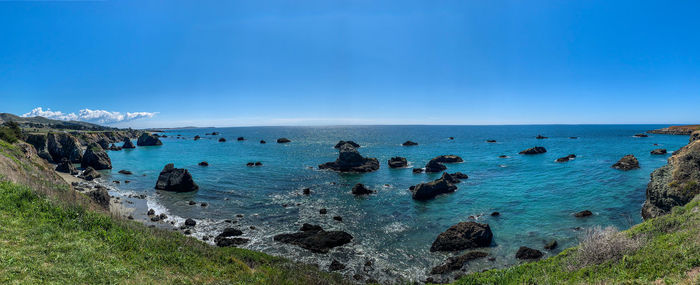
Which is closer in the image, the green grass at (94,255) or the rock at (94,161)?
the green grass at (94,255)

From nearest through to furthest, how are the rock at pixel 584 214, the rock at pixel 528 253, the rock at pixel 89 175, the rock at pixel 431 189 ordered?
the rock at pixel 528 253, the rock at pixel 584 214, the rock at pixel 431 189, the rock at pixel 89 175

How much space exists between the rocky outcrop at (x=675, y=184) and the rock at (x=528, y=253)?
44.7ft

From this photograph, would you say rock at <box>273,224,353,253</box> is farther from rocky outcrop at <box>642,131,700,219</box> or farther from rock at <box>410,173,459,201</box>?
rocky outcrop at <box>642,131,700,219</box>

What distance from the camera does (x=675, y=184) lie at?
24297 mm

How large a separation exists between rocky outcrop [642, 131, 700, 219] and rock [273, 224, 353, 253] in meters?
27.9

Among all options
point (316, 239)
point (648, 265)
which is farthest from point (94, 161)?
point (648, 265)

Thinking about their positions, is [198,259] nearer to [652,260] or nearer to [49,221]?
[49,221]

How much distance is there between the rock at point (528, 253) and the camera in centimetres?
2089

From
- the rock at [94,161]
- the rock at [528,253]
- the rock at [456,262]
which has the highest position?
the rock at [94,161]

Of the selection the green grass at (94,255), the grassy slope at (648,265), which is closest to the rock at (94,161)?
the green grass at (94,255)

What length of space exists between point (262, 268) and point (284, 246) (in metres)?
8.79

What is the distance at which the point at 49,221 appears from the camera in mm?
12711

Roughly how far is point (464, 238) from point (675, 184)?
19453mm

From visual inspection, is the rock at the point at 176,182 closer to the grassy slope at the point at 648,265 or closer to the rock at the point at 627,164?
the grassy slope at the point at 648,265
